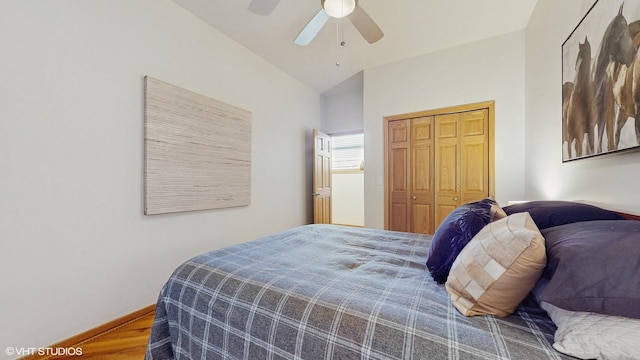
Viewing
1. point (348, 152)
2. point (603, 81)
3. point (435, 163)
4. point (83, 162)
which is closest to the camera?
point (603, 81)

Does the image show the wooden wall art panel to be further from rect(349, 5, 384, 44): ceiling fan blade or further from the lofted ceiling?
rect(349, 5, 384, 44): ceiling fan blade

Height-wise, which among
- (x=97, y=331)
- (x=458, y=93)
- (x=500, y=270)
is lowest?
(x=97, y=331)

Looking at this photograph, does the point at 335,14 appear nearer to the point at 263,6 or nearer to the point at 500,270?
the point at 263,6

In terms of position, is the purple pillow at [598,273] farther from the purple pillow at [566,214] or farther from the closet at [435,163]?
the closet at [435,163]

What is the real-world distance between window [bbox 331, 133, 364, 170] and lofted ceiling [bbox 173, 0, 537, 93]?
5.54 ft

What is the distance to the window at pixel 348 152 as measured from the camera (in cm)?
496

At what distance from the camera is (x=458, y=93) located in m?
3.06

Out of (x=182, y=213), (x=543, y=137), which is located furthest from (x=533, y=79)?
(x=182, y=213)

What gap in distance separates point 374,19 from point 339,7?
0.90 m

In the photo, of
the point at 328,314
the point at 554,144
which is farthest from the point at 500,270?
the point at 554,144

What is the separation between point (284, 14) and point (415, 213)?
9.21 feet

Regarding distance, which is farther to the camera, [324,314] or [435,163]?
[435,163]

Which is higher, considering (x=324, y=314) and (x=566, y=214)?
(x=566, y=214)

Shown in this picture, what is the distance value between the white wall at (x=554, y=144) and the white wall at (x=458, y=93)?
0.15 meters
